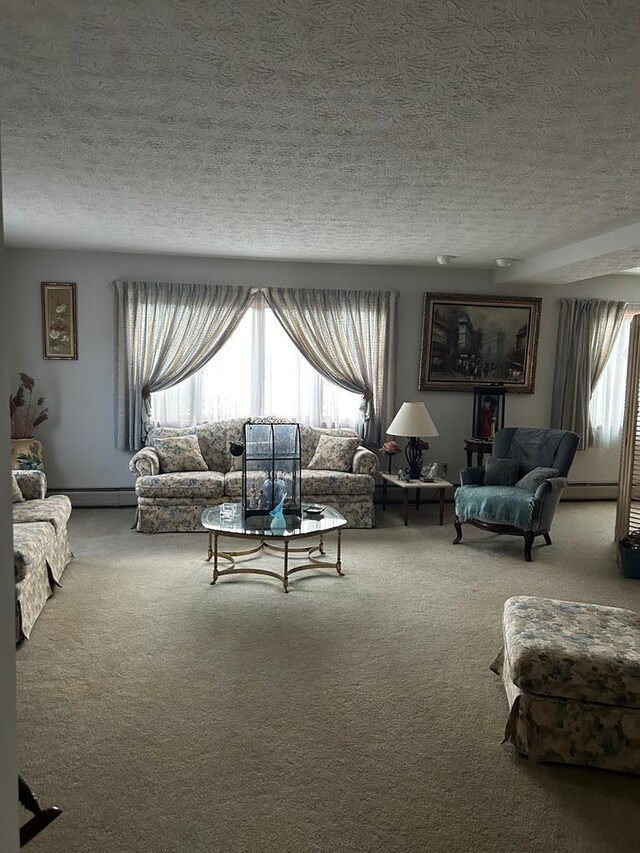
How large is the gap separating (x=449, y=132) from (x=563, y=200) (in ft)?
4.81

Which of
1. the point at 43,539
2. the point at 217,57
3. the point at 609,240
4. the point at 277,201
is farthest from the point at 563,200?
the point at 43,539

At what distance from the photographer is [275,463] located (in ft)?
15.4

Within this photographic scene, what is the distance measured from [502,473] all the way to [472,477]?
0.27m

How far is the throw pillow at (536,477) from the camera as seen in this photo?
538cm

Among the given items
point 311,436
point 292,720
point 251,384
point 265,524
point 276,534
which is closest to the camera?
point 292,720

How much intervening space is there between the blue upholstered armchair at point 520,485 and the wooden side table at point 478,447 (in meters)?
0.40

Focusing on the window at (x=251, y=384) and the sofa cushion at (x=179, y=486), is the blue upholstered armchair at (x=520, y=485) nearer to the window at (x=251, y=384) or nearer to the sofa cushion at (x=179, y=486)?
the window at (x=251, y=384)

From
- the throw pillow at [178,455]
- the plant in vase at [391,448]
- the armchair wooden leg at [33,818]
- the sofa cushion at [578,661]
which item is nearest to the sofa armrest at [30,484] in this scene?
the throw pillow at [178,455]

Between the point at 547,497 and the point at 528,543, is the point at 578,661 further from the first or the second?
the point at 547,497

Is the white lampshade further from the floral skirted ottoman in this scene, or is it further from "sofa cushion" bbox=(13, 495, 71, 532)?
the floral skirted ottoman

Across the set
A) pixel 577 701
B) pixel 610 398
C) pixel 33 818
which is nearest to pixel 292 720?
pixel 33 818

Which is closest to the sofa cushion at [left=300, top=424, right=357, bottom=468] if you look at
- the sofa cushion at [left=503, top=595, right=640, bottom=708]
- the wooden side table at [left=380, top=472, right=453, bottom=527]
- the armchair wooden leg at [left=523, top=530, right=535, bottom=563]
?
the wooden side table at [left=380, top=472, right=453, bottom=527]

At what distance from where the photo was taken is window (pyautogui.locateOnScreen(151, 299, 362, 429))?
6.57 meters

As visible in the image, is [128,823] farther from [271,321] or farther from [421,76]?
[271,321]
